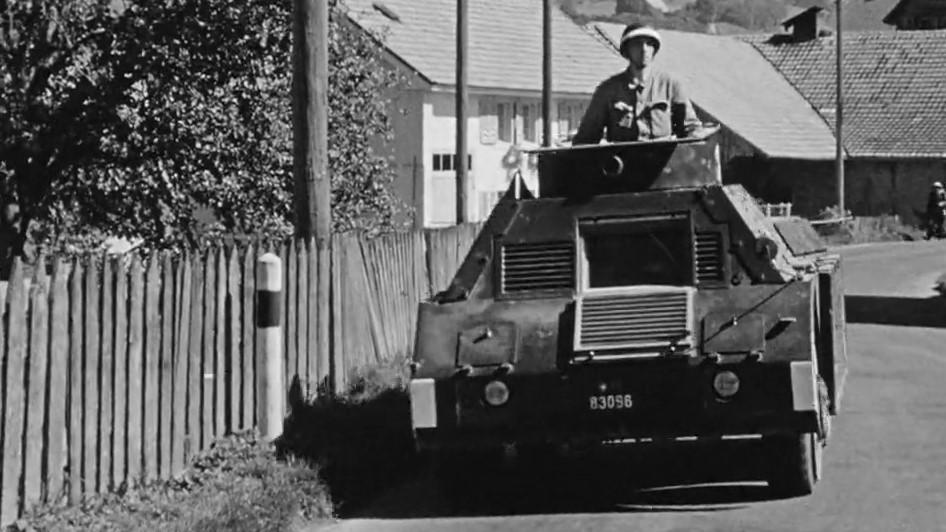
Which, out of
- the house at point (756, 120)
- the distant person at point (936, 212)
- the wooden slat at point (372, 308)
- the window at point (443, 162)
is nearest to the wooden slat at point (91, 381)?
the wooden slat at point (372, 308)

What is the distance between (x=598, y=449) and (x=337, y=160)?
9.78 m

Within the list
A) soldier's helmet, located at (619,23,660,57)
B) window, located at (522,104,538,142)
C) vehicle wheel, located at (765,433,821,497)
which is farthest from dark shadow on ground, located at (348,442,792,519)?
window, located at (522,104,538,142)

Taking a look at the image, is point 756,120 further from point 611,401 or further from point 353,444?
point 611,401

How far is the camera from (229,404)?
1245 centimetres

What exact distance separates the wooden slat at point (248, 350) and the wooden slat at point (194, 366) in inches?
24.0

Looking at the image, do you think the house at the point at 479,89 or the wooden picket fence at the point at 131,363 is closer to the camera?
the wooden picket fence at the point at 131,363

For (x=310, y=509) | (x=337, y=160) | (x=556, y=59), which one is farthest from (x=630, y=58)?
(x=556, y=59)

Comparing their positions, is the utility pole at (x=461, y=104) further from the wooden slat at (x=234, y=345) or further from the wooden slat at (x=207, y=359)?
the wooden slat at (x=207, y=359)

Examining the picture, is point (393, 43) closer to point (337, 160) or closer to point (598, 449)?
point (337, 160)

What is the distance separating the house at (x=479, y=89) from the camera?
197 ft

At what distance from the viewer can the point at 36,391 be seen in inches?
396

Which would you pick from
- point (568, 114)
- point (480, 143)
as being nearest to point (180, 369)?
point (480, 143)

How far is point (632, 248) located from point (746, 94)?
71.5 metres

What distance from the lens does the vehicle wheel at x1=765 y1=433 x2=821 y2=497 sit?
37.8 feet
